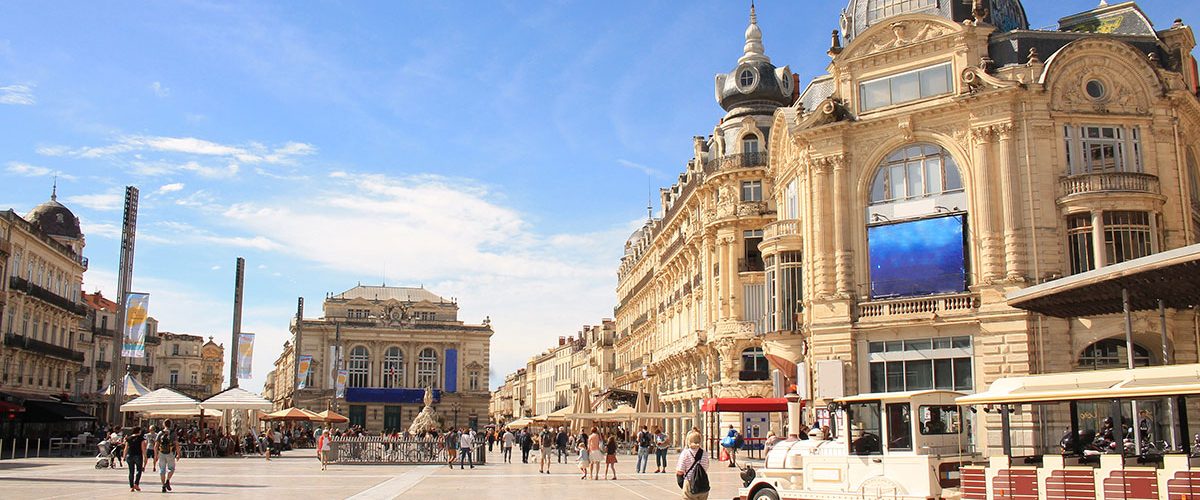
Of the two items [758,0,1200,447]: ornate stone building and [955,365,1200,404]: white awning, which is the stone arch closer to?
[758,0,1200,447]: ornate stone building

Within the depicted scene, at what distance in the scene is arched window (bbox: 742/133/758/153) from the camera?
46531 mm

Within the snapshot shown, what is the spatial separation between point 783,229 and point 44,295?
126 feet

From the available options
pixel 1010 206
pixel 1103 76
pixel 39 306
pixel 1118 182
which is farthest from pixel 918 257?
pixel 39 306

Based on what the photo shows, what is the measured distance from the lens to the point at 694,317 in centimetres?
5109

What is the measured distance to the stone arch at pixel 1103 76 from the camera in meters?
29.3

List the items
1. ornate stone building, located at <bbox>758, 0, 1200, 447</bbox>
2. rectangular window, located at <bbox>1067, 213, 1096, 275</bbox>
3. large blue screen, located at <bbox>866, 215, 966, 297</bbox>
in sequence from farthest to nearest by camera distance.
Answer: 1. large blue screen, located at <bbox>866, 215, 966, 297</bbox>
2. rectangular window, located at <bbox>1067, 213, 1096, 275</bbox>
3. ornate stone building, located at <bbox>758, 0, 1200, 447</bbox>

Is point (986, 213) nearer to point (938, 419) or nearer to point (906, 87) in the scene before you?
point (906, 87)

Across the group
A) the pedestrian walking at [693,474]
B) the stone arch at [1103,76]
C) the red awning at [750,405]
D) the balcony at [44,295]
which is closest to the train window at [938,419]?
the pedestrian walking at [693,474]

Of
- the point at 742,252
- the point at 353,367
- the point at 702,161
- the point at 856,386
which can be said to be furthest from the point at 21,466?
the point at 353,367

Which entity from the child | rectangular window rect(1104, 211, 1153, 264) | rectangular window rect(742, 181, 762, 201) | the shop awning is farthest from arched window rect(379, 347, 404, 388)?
rectangular window rect(1104, 211, 1153, 264)

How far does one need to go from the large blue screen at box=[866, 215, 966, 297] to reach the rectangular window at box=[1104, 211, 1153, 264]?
12.6 feet

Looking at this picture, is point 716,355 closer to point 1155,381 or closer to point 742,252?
point 742,252

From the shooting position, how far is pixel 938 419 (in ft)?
52.7

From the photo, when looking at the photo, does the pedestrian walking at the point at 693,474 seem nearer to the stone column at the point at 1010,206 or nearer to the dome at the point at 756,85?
the stone column at the point at 1010,206
